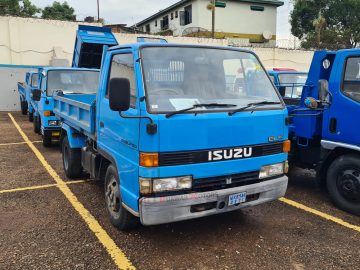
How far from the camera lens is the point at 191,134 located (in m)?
3.45

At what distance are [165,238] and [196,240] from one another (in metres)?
0.35

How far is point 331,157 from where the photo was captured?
17.3 feet

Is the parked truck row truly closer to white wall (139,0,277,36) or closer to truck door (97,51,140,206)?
truck door (97,51,140,206)

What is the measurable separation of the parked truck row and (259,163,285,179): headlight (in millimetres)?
12

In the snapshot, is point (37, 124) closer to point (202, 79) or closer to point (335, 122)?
point (202, 79)

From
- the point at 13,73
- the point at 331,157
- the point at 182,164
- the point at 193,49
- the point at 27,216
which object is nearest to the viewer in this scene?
the point at 182,164

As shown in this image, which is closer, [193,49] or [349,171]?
[193,49]

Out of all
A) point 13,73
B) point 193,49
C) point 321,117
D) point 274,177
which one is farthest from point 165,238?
point 13,73

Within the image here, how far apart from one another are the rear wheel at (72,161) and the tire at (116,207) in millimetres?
1940

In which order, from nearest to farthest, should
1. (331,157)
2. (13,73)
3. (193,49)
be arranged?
1. (193,49)
2. (331,157)
3. (13,73)

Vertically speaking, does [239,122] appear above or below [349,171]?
above

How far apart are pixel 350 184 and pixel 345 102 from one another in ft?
3.64

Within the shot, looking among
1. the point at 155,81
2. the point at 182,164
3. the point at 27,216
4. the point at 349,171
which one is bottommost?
the point at 27,216

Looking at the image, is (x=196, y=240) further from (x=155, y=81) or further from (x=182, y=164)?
(x=155, y=81)
